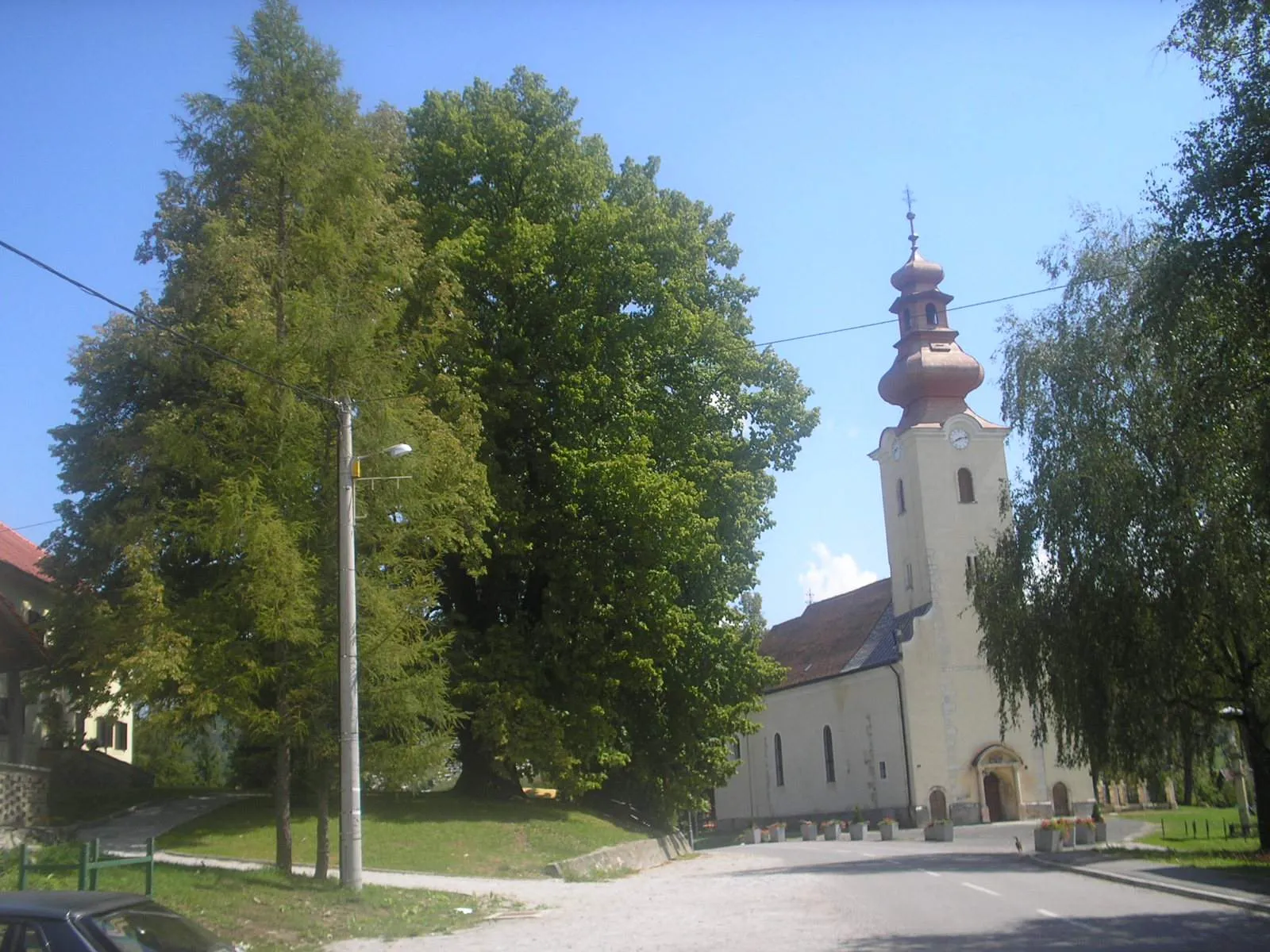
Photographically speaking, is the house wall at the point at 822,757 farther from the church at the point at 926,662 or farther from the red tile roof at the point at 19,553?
the red tile roof at the point at 19,553

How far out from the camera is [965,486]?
59.6m

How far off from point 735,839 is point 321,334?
4611cm

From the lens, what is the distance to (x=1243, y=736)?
2558 centimetres

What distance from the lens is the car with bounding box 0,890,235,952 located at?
6895mm

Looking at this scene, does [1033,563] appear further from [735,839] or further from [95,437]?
[735,839]

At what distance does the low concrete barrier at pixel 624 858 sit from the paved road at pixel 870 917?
1.01 m

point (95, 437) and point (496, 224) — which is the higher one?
point (496, 224)

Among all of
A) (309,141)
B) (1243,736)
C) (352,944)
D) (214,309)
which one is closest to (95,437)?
(214,309)

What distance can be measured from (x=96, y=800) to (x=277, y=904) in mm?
16544

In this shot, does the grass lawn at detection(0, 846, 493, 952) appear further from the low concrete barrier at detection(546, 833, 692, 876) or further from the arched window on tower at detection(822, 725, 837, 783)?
the arched window on tower at detection(822, 725, 837, 783)

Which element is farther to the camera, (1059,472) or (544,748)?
(544,748)

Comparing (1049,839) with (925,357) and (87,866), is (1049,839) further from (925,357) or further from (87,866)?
(925,357)

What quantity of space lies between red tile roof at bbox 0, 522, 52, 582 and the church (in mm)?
33986

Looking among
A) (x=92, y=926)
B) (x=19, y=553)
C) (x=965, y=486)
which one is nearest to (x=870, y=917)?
(x=92, y=926)
